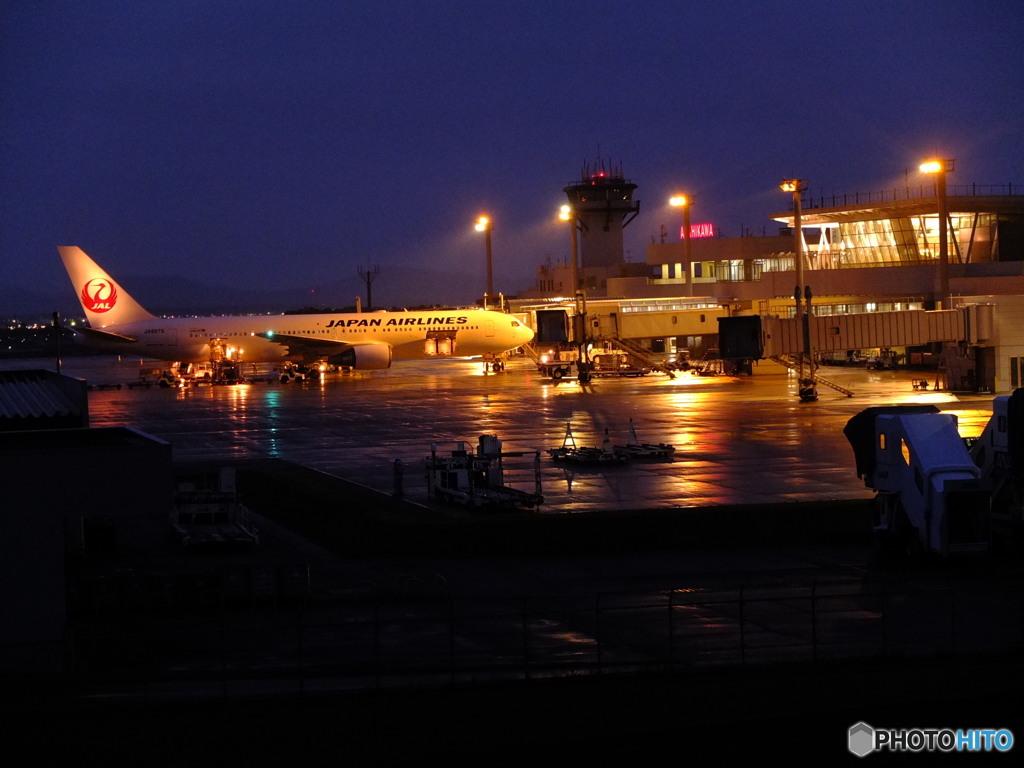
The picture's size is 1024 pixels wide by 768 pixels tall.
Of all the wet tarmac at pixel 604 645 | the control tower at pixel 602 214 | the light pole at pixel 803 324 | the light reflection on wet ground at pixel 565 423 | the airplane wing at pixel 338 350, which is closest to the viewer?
the wet tarmac at pixel 604 645

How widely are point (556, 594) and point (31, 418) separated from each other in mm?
11132

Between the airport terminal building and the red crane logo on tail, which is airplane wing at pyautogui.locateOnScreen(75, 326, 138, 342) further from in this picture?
the airport terminal building

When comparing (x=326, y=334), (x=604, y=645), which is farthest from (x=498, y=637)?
(x=326, y=334)

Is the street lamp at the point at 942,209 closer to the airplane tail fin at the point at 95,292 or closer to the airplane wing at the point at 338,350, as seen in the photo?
the airplane wing at the point at 338,350

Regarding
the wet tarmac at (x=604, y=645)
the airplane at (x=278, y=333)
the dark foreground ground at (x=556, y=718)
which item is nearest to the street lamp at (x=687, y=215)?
the airplane at (x=278, y=333)

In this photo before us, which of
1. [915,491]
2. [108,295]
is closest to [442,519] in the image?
[915,491]

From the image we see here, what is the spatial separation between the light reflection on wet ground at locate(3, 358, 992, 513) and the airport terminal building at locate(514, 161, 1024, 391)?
3.06 meters

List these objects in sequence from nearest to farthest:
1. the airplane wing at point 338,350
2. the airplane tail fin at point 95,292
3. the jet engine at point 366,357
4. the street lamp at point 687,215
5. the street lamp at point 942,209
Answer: the street lamp at point 942,209 → the jet engine at point 366,357 → the airplane wing at point 338,350 → the airplane tail fin at point 95,292 → the street lamp at point 687,215

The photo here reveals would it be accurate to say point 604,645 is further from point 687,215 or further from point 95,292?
point 687,215

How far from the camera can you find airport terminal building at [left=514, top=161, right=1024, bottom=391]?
2405 inches

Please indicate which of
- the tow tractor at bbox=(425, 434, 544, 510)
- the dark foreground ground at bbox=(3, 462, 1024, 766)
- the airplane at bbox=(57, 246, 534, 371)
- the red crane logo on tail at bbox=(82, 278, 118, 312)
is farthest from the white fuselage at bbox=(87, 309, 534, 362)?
the dark foreground ground at bbox=(3, 462, 1024, 766)

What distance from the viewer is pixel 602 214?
156 metres

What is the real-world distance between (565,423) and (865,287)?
1928 inches

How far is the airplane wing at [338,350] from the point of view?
266ft
